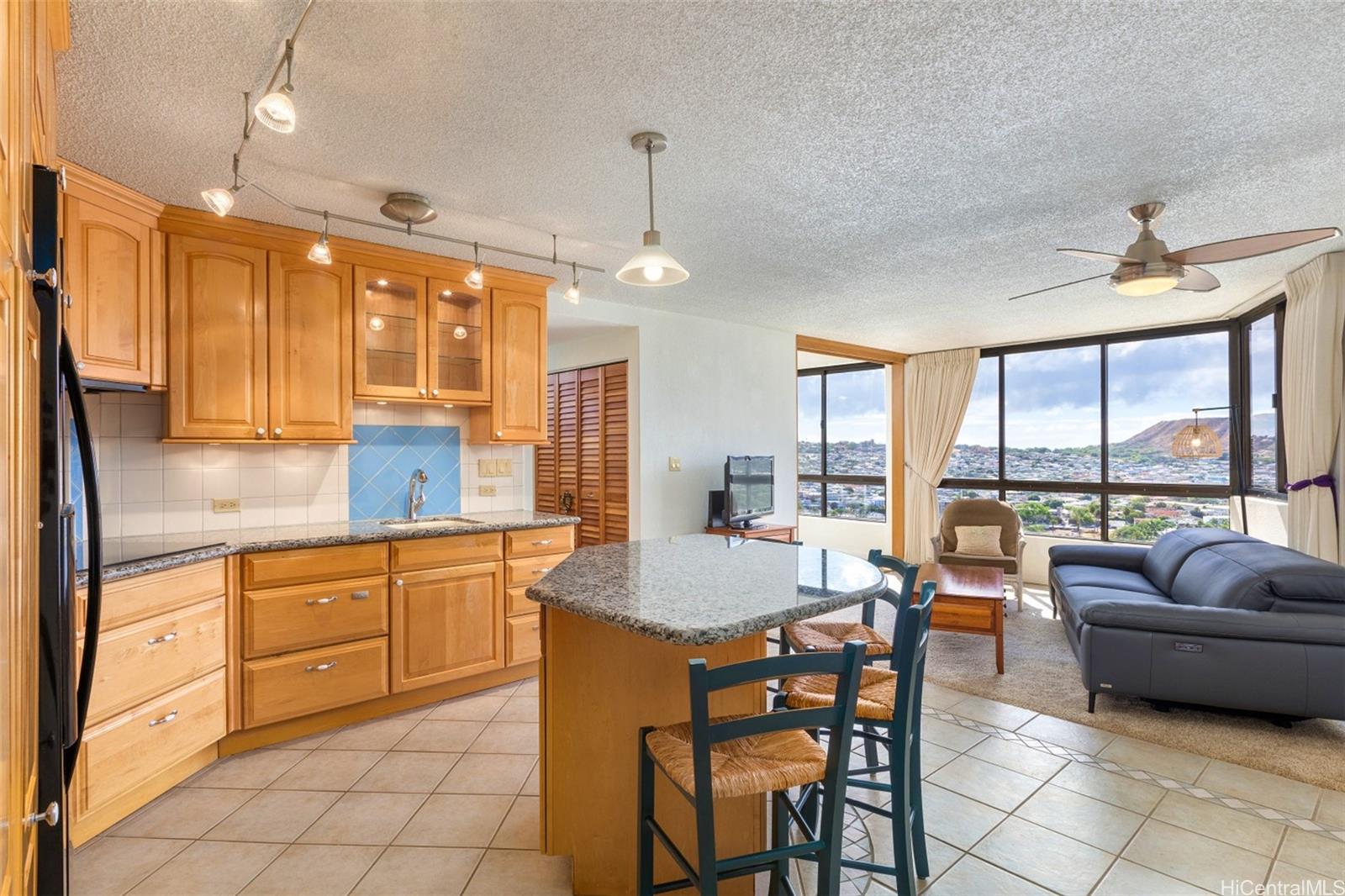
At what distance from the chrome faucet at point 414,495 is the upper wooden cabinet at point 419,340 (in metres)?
0.49

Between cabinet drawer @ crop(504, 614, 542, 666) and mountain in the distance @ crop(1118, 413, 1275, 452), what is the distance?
5405mm

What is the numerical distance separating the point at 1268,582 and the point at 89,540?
166 inches

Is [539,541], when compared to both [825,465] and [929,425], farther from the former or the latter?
[825,465]

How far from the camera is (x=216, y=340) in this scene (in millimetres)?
2984

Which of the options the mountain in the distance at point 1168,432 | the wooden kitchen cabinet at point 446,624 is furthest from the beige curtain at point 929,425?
the wooden kitchen cabinet at point 446,624

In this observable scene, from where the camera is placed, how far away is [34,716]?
104 cm

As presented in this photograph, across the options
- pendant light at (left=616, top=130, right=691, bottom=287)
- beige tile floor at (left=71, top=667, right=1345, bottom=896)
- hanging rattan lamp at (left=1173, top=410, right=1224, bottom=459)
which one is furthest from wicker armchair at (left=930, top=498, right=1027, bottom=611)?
pendant light at (left=616, top=130, right=691, bottom=287)

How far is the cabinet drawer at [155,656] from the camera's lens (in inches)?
86.7

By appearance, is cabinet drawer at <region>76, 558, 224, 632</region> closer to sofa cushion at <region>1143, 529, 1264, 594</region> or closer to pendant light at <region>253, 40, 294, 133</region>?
pendant light at <region>253, 40, 294, 133</region>

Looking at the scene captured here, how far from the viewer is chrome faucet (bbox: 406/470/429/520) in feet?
12.3

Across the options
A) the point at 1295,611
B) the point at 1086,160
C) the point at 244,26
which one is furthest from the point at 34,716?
the point at 1295,611

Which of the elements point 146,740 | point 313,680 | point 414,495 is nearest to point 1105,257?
point 414,495

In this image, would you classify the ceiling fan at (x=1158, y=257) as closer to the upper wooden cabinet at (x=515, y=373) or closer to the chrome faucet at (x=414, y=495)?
the upper wooden cabinet at (x=515, y=373)

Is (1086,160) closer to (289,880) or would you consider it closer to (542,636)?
(542,636)
